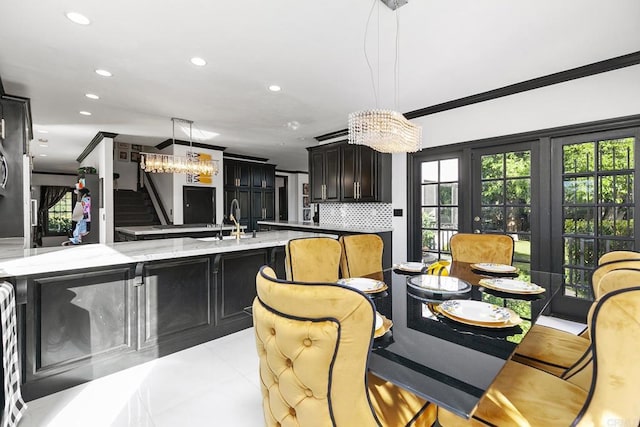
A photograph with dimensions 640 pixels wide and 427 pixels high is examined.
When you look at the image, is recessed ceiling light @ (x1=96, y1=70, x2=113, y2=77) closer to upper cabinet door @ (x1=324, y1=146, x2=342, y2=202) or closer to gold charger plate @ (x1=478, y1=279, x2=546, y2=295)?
upper cabinet door @ (x1=324, y1=146, x2=342, y2=202)

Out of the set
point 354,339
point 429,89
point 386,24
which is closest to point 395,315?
point 354,339

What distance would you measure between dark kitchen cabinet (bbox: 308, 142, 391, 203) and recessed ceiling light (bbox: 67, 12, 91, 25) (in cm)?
375

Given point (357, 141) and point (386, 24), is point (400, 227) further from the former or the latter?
point (386, 24)

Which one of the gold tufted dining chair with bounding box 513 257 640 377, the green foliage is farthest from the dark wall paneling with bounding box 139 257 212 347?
the green foliage

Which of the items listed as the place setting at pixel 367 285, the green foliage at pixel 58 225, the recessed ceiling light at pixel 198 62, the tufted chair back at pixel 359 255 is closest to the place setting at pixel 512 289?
the place setting at pixel 367 285

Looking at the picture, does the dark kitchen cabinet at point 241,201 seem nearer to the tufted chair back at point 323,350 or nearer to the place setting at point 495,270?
the place setting at point 495,270

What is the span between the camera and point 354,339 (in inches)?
31.5

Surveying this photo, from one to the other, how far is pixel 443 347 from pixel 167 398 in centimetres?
187

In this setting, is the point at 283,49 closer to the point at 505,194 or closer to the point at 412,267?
the point at 412,267

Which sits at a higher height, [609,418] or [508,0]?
[508,0]

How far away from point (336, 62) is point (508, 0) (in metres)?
1.46

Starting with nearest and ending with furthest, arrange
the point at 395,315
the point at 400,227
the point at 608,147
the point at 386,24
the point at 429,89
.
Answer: the point at 395,315 < the point at 386,24 < the point at 608,147 < the point at 429,89 < the point at 400,227

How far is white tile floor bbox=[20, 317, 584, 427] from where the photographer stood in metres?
1.76

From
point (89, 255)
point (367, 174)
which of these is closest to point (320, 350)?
point (89, 255)
